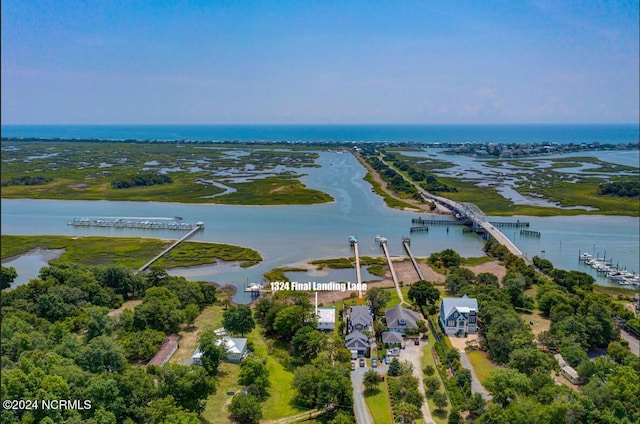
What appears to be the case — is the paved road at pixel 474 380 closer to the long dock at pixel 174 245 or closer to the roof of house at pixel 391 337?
the roof of house at pixel 391 337

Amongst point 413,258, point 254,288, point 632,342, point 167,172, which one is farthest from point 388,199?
point 167,172

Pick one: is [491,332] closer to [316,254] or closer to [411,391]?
[411,391]

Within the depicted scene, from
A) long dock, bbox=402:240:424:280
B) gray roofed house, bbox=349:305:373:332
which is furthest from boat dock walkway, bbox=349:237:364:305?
long dock, bbox=402:240:424:280

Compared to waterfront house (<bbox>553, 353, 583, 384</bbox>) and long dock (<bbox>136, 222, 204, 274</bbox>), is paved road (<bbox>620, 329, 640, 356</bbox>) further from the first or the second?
long dock (<bbox>136, 222, 204, 274</bbox>)

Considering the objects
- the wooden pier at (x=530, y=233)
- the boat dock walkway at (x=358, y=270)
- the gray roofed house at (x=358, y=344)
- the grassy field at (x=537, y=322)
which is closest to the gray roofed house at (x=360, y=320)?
the gray roofed house at (x=358, y=344)

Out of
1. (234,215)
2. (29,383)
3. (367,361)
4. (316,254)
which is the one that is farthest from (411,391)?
(234,215)
